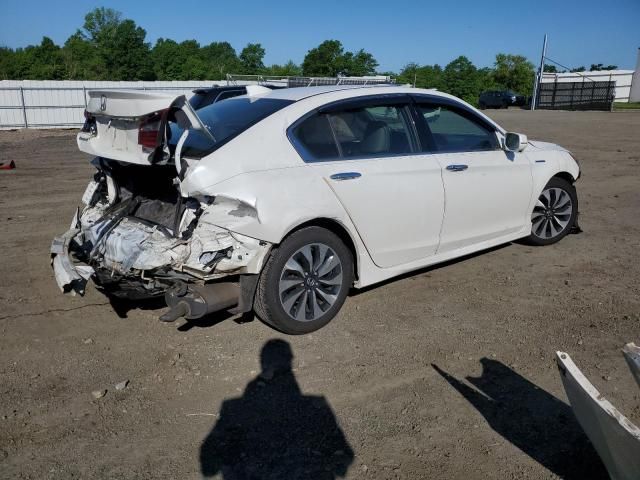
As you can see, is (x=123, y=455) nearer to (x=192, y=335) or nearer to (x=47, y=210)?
(x=192, y=335)

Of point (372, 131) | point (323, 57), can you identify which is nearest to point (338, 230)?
point (372, 131)

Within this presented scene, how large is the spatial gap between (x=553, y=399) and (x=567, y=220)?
3401 millimetres

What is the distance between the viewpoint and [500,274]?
550 cm

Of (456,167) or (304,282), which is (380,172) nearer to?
(456,167)

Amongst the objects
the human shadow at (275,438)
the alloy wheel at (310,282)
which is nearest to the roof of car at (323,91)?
the alloy wheel at (310,282)

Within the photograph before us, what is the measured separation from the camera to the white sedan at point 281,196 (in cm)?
376

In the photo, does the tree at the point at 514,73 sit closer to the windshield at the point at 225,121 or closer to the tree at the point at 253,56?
the tree at the point at 253,56

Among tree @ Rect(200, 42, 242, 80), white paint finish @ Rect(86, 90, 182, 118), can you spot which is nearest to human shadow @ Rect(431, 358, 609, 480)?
white paint finish @ Rect(86, 90, 182, 118)

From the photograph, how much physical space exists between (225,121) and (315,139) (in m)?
0.69

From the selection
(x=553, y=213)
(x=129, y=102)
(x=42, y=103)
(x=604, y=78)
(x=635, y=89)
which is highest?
(x=604, y=78)

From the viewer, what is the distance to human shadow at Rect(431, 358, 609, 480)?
2.86 metres

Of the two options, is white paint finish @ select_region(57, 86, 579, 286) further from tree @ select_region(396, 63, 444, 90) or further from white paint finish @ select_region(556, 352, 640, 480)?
tree @ select_region(396, 63, 444, 90)

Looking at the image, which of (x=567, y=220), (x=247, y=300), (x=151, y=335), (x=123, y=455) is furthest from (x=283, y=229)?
(x=567, y=220)

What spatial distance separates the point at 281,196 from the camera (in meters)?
3.87
